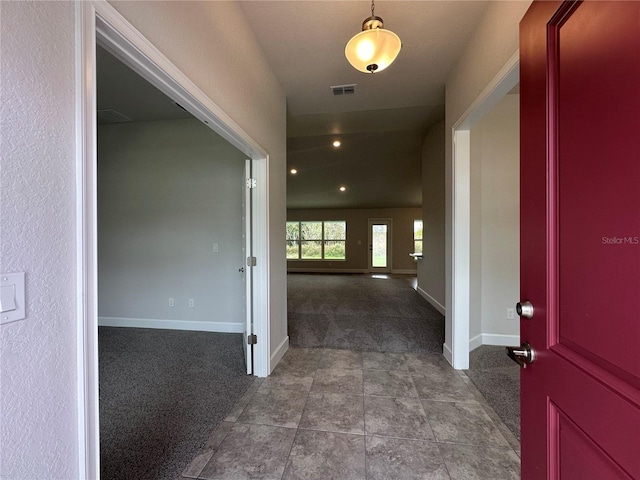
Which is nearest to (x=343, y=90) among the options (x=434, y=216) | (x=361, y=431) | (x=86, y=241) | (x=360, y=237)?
(x=434, y=216)

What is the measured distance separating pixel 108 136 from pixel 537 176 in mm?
4591

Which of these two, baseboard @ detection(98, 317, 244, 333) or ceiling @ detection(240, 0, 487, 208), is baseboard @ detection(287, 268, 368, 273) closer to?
ceiling @ detection(240, 0, 487, 208)

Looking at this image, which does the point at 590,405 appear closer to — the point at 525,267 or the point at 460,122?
the point at 525,267

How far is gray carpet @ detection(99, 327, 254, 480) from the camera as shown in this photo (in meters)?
1.49

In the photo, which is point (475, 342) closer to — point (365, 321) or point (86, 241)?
point (365, 321)

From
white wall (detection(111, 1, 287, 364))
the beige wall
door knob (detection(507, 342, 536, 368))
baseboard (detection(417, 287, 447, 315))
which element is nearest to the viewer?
door knob (detection(507, 342, 536, 368))

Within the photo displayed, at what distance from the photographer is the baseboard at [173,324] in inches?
136

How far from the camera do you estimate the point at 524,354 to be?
885mm

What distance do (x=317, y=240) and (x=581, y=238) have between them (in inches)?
404

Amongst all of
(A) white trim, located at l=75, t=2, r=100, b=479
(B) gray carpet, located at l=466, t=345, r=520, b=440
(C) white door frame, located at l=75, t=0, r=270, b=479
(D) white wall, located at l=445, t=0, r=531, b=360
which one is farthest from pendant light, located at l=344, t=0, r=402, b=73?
(B) gray carpet, located at l=466, t=345, r=520, b=440

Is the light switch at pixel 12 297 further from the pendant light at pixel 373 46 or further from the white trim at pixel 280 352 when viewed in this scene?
the white trim at pixel 280 352

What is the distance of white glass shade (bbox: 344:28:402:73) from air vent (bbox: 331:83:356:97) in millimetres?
1266

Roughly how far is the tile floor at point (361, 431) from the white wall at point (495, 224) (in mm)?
936

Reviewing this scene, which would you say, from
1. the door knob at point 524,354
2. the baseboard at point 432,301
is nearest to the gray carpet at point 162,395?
the door knob at point 524,354
